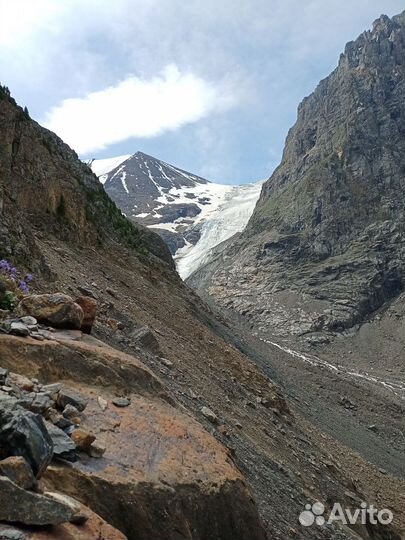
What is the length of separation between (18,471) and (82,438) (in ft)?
4.81

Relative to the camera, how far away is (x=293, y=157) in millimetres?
188625

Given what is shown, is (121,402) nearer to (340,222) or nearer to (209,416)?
(209,416)

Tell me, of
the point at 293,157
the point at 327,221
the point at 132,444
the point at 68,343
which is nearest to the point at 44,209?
the point at 68,343

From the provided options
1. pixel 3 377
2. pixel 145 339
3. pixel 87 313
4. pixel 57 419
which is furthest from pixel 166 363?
pixel 3 377

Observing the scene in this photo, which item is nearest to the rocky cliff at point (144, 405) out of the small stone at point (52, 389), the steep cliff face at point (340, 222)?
the small stone at point (52, 389)

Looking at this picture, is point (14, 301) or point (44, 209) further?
point (44, 209)

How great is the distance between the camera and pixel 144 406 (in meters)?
7.70

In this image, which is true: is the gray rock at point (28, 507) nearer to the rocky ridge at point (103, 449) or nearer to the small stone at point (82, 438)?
the rocky ridge at point (103, 449)

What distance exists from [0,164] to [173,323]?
1174cm

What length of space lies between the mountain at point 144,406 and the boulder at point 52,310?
0.08m

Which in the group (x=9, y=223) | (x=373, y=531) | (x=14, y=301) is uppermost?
(x=9, y=223)

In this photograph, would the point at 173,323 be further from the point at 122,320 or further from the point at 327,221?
the point at 327,221

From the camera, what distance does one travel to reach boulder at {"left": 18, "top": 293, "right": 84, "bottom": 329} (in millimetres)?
8508

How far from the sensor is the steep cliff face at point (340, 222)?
126812mm
